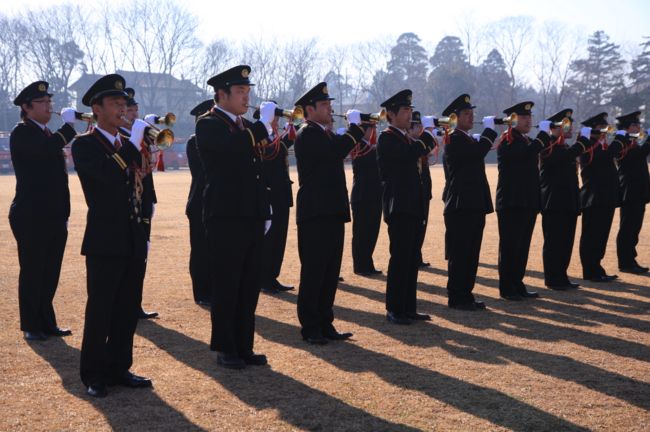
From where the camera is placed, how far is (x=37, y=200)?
21.3 ft

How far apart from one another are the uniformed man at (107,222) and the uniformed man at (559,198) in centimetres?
534

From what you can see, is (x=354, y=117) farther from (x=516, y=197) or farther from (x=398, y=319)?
(x=516, y=197)

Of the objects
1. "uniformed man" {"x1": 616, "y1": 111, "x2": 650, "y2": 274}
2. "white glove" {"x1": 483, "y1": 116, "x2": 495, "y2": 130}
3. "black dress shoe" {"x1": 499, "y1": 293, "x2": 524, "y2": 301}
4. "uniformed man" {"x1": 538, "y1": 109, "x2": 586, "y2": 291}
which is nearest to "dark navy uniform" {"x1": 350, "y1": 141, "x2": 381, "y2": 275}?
"black dress shoe" {"x1": 499, "y1": 293, "x2": 524, "y2": 301}

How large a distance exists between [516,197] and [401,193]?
1.86m

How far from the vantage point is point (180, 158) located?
4972 cm

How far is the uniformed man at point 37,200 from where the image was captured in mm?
6414

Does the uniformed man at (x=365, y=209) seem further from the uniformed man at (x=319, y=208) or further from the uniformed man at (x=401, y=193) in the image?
the uniformed man at (x=319, y=208)

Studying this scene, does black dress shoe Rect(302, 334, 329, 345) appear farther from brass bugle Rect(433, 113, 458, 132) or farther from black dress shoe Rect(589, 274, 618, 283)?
black dress shoe Rect(589, 274, 618, 283)

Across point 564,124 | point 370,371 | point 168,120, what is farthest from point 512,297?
point 168,120

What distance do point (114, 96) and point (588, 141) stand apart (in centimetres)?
586

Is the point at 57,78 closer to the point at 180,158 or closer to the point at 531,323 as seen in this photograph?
the point at 180,158

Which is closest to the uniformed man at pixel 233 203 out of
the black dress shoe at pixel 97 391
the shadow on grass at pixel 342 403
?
the shadow on grass at pixel 342 403

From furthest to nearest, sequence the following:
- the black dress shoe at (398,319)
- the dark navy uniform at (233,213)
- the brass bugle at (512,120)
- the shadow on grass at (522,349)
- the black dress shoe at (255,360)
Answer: the brass bugle at (512,120) < the black dress shoe at (398,319) < the black dress shoe at (255,360) < the dark navy uniform at (233,213) < the shadow on grass at (522,349)

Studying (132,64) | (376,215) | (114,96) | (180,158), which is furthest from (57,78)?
(114,96)
